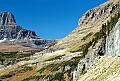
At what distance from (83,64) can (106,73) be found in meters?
44.8

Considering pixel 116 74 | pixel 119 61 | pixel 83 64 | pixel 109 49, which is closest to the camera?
pixel 116 74

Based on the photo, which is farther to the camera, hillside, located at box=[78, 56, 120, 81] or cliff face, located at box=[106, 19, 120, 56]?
cliff face, located at box=[106, 19, 120, 56]

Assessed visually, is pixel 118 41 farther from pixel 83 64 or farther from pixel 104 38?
pixel 83 64

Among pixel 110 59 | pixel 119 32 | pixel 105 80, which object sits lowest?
pixel 105 80

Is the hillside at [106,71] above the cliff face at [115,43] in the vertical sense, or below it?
below

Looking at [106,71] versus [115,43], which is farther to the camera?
[115,43]

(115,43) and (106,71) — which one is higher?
(115,43)

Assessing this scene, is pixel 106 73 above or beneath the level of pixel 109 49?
beneath

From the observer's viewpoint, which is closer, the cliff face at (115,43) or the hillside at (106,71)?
the hillside at (106,71)

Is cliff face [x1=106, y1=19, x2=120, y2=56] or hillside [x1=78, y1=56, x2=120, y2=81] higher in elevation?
cliff face [x1=106, y1=19, x2=120, y2=56]

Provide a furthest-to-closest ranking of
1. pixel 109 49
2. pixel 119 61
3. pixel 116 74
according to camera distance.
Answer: pixel 109 49
pixel 119 61
pixel 116 74

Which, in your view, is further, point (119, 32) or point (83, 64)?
point (83, 64)

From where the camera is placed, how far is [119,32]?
9019 cm

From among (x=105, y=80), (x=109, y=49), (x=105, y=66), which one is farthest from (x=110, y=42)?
(x=105, y=80)
